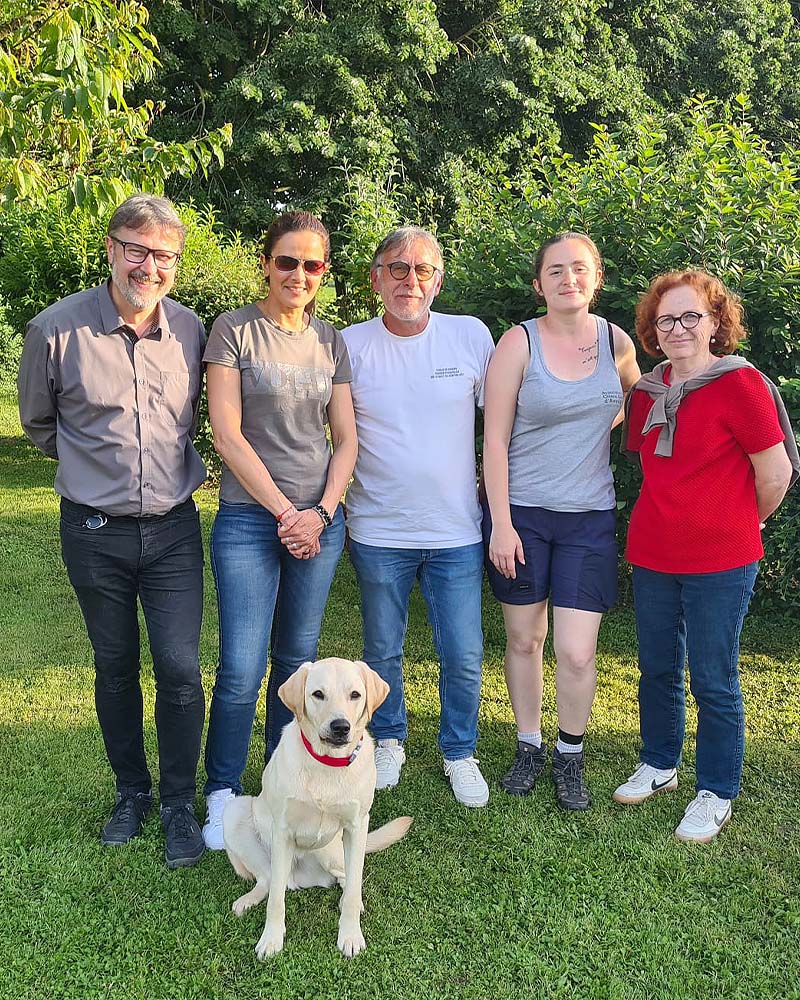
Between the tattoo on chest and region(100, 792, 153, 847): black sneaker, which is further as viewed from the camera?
the tattoo on chest

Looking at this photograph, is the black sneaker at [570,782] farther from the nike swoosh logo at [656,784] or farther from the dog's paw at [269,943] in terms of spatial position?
the dog's paw at [269,943]

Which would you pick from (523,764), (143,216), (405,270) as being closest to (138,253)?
(143,216)

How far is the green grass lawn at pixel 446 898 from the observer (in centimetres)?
284

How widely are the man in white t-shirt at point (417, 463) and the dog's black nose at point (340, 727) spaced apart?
0.96 metres

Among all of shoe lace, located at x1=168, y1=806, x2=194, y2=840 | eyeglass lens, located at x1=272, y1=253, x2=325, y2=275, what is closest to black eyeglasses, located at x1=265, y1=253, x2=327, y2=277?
eyeglass lens, located at x1=272, y1=253, x2=325, y2=275

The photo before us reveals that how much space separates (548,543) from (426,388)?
871 mm

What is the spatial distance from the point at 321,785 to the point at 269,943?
1.89 feet

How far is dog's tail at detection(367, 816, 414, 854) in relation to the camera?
3381mm

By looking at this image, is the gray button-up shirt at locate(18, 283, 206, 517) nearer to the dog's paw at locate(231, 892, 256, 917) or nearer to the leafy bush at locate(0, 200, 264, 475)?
the dog's paw at locate(231, 892, 256, 917)

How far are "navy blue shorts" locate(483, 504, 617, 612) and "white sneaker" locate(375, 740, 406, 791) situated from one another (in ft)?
3.38

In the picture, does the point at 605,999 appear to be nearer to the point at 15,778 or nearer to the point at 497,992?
the point at 497,992

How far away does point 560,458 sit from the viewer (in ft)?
11.9

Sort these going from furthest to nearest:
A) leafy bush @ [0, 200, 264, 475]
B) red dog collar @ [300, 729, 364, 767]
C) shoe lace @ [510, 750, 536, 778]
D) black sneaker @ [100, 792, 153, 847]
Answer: leafy bush @ [0, 200, 264, 475], shoe lace @ [510, 750, 536, 778], black sneaker @ [100, 792, 153, 847], red dog collar @ [300, 729, 364, 767]

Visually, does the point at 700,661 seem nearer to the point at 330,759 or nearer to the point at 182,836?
the point at 330,759
